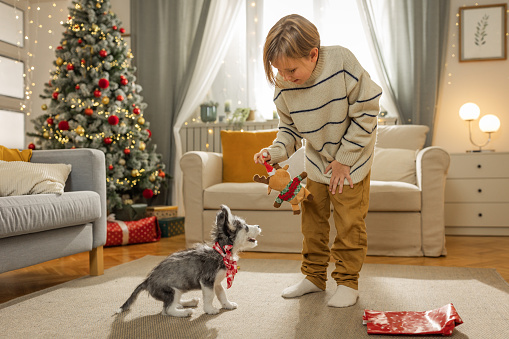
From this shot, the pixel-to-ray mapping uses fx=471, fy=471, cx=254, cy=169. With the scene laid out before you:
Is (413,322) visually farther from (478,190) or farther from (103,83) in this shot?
(103,83)

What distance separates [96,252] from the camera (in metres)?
2.43

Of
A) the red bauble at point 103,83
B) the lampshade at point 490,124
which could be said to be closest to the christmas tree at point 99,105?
the red bauble at point 103,83

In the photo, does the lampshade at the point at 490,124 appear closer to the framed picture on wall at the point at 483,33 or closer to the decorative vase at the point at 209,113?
the framed picture on wall at the point at 483,33

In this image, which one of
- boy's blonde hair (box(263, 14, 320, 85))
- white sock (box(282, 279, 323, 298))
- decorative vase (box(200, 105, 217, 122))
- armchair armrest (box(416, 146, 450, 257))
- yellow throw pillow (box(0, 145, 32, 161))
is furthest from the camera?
decorative vase (box(200, 105, 217, 122))

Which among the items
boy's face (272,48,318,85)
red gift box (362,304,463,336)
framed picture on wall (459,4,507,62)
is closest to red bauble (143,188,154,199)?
boy's face (272,48,318,85)

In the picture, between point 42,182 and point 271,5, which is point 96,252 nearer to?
point 42,182

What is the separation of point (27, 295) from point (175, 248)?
1.39 m

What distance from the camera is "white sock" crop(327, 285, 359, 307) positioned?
1.81 metres

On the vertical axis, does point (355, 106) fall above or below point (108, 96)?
below

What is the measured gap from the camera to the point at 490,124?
13.0ft

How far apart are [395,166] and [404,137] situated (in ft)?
1.25

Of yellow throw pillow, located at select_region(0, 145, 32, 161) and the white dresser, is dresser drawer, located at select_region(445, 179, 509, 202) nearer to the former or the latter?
the white dresser

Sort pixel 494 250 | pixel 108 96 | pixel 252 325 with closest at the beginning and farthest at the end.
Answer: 1. pixel 252 325
2. pixel 494 250
3. pixel 108 96

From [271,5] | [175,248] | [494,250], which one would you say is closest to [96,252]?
[175,248]
